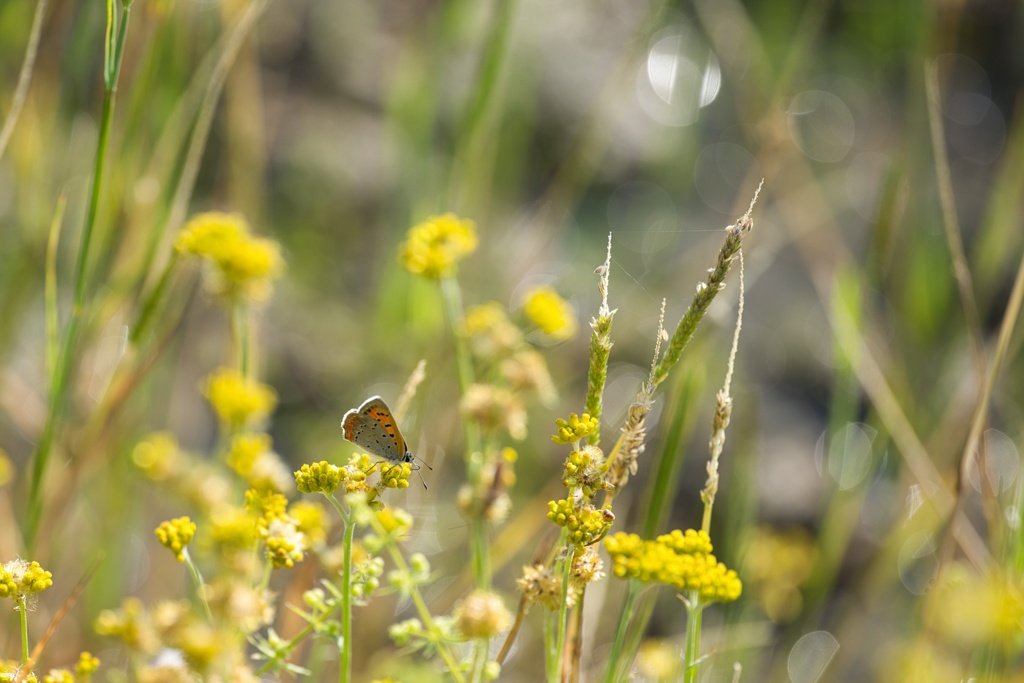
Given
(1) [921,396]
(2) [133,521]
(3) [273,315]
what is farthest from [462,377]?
(3) [273,315]

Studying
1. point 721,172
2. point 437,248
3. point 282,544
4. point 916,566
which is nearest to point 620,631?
point 282,544

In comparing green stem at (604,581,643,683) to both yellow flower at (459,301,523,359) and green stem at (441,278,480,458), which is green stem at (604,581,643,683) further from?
yellow flower at (459,301,523,359)

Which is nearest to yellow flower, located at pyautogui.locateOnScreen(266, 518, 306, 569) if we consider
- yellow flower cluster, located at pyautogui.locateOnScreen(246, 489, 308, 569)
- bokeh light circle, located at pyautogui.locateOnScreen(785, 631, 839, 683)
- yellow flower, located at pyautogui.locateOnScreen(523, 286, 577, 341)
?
yellow flower cluster, located at pyautogui.locateOnScreen(246, 489, 308, 569)

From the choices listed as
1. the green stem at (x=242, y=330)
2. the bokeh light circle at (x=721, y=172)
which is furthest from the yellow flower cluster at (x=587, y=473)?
the bokeh light circle at (x=721, y=172)

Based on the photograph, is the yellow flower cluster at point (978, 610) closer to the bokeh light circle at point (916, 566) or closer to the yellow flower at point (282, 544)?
the yellow flower at point (282, 544)

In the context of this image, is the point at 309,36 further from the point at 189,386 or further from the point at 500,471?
the point at 500,471

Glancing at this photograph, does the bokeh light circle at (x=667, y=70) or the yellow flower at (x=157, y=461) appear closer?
the yellow flower at (x=157, y=461)
